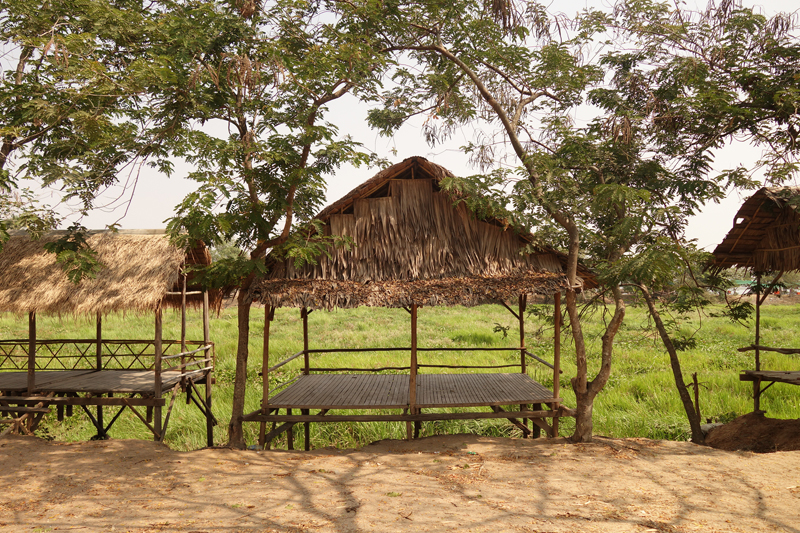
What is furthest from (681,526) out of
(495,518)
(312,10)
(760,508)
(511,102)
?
(312,10)

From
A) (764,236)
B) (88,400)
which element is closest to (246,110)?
(88,400)

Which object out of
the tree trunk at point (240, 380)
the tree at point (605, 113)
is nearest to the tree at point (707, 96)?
the tree at point (605, 113)

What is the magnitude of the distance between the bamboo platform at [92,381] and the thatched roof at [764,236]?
8.79m

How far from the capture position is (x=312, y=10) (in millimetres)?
7043

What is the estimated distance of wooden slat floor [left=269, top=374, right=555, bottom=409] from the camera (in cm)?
640

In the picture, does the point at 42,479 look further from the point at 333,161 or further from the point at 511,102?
the point at 511,102

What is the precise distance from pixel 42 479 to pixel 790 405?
1096 cm

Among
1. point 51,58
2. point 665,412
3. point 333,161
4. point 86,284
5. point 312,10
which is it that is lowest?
point 665,412

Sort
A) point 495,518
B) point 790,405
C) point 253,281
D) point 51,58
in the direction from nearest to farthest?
point 495,518
point 51,58
point 253,281
point 790,405

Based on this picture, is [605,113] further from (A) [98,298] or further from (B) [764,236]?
(A) [98,298]

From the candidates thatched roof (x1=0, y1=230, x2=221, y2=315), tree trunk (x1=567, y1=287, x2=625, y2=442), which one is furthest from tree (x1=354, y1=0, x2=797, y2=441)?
thatched roof (x1=0, y1=230, x2=221, y2=315)

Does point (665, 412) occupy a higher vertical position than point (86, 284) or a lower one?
lower

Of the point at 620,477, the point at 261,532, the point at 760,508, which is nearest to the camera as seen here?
the point at 261,532

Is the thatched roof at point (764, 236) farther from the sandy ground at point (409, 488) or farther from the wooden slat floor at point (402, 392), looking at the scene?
the wooden slat floor at point (402, 392)
